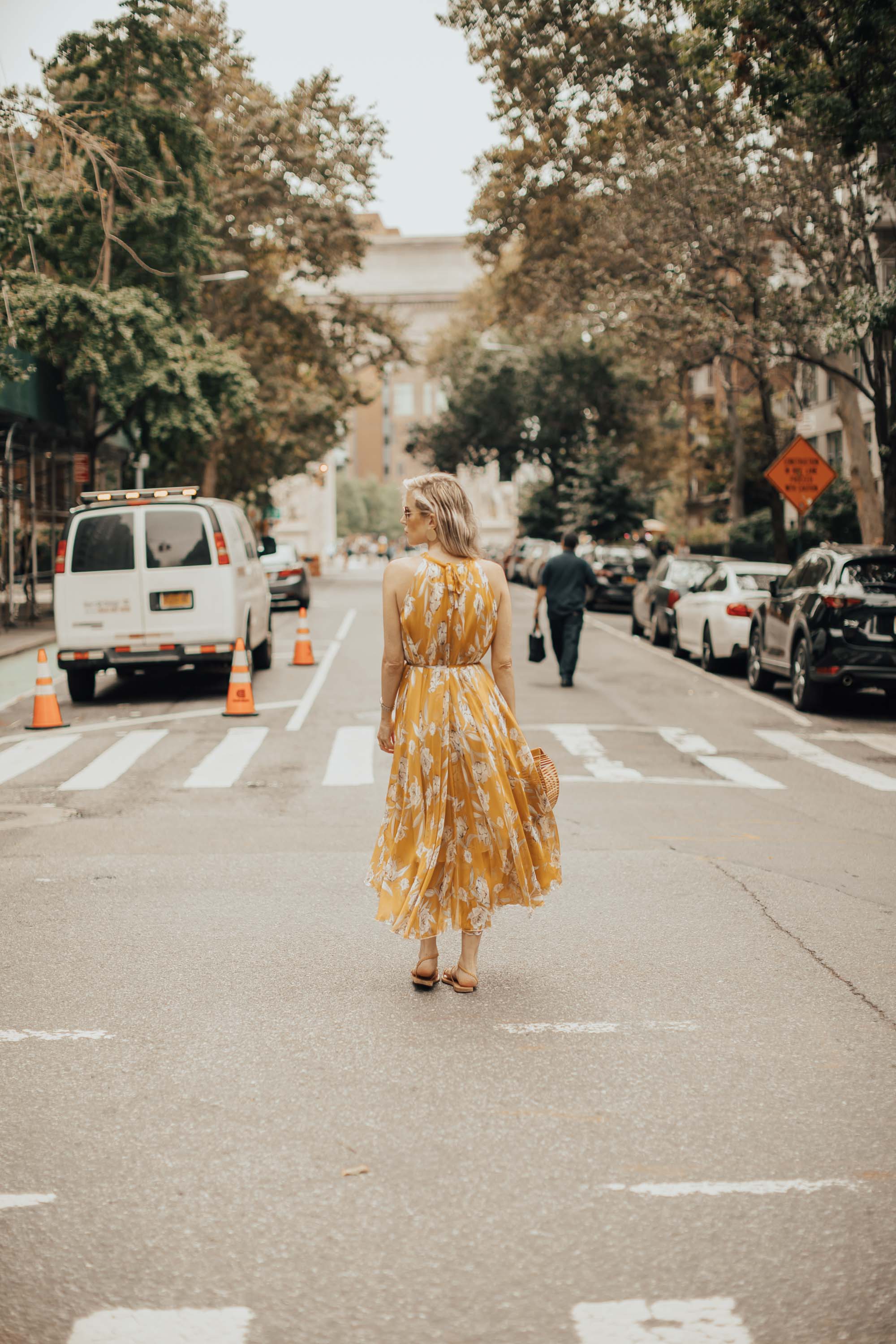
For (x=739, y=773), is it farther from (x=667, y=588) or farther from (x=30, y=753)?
(x=667, y=588)

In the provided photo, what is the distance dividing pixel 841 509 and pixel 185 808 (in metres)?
29.6

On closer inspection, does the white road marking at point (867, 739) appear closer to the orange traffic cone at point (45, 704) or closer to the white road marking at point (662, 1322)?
the orange traffic cone at point (45, 704)

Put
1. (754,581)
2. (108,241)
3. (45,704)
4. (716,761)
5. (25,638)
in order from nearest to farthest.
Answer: (716,761), (45,704), (754,581), (108,241), (25,638)

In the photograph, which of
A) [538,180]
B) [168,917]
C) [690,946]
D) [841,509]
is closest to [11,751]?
[168,917]

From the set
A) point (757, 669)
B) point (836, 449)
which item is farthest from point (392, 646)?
point (836, 449)

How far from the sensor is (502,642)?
5.49 m

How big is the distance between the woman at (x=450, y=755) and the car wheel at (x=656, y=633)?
767 inches

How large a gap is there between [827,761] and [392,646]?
8.07 metres

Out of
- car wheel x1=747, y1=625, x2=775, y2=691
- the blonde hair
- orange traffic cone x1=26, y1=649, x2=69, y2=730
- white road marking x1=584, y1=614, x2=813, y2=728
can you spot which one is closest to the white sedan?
white road marking x1=584, y1=614, x2=813, y2=728

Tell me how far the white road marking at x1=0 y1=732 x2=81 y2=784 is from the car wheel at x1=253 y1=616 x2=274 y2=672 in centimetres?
539

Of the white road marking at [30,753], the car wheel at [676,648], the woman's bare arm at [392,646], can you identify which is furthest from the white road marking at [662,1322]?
the car wheel at [676,648]

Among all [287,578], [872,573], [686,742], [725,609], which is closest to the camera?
[686,742]

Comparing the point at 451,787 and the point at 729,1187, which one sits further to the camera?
the point at 451,787

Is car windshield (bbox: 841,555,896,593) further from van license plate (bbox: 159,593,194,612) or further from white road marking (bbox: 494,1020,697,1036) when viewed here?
white road marking (bbox: 494,1020,697,1036)
